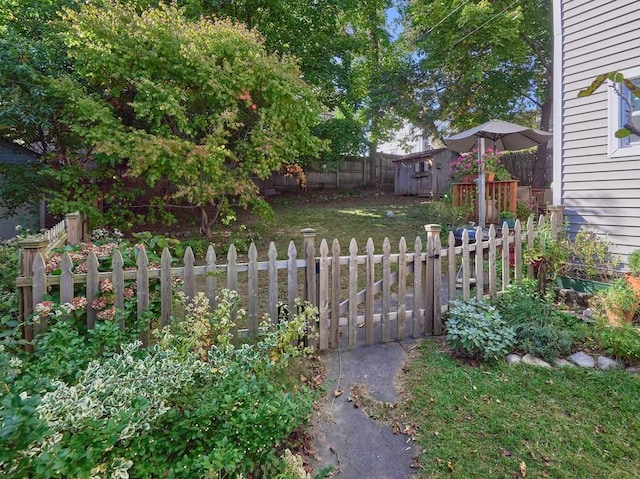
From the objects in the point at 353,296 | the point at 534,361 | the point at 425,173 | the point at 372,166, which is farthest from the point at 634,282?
the point at 372,166

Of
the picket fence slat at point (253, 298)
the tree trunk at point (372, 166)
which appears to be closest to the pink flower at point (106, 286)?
the picket fence slat at point (253, 298)

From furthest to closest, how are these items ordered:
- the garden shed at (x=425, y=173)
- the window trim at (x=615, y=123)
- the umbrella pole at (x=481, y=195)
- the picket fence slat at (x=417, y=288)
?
the garden shed at (x=425, y=173), the umbrella pole at (x=481, y=195), the window trim at (x=615, y=123), the picket fence slat at (x=417, y=288)

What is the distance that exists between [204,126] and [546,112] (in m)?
12.7

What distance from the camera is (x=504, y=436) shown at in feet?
8.13

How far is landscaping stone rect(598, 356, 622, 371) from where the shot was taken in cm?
333

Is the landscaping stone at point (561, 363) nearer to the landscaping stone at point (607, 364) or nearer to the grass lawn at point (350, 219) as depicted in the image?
the landscaping stone at point (607, 364)

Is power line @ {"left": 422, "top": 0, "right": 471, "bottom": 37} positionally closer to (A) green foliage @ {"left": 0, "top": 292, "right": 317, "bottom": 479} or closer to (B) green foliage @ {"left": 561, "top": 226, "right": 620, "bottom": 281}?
(B) green foliage @ {"left": 561, "top": 226, "right": 620, "bottom": 281}

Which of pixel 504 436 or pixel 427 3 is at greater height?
pixel 427 3

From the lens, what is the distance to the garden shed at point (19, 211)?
7.79 meters

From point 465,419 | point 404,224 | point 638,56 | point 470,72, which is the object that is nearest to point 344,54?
point 470,72

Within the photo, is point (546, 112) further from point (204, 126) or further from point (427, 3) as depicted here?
point (204, 126)

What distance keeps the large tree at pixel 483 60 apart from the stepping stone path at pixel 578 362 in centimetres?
1069

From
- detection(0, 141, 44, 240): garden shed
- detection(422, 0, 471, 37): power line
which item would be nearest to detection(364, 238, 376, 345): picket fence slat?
detection(0, 141, 44, 240): garden shed

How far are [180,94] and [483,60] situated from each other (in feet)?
35.5
